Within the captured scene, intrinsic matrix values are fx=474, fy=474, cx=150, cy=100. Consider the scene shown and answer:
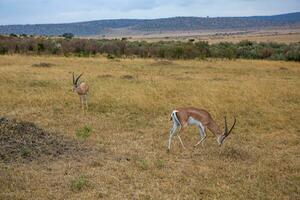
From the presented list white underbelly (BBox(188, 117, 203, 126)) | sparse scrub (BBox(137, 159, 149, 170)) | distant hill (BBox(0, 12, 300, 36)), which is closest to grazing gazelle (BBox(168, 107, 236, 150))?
white underbelly (BBox(188, 117, 203, 126))

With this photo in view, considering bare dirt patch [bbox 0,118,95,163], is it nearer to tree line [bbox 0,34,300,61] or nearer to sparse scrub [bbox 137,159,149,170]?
sparse scrub [bbox 137,159,149,170]

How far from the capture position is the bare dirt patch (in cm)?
1034

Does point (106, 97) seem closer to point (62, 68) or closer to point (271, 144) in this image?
point (271, 144)

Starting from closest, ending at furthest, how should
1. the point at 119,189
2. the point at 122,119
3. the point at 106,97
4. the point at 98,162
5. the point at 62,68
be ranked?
the point at 119,189, the point at 98,162, the point at 122,119, the point at 106,97, the point at 62,68

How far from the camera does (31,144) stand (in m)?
11.1

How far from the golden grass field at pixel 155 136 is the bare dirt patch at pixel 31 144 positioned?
350mm

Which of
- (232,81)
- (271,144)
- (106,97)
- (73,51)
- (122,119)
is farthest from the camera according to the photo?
(73,51)

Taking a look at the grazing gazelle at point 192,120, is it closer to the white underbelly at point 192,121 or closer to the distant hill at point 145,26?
the white underbelly at point 192,121

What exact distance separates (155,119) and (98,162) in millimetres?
5417

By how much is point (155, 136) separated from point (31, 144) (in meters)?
3.54

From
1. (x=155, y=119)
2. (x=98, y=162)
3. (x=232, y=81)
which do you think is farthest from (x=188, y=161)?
(x=232, y=81)

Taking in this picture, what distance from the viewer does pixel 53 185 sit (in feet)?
28.5

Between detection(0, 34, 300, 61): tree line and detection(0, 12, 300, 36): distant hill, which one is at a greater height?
detection(0, 34, 300, 61): tree line

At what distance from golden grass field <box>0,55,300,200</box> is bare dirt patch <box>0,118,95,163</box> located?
1.15 ft
